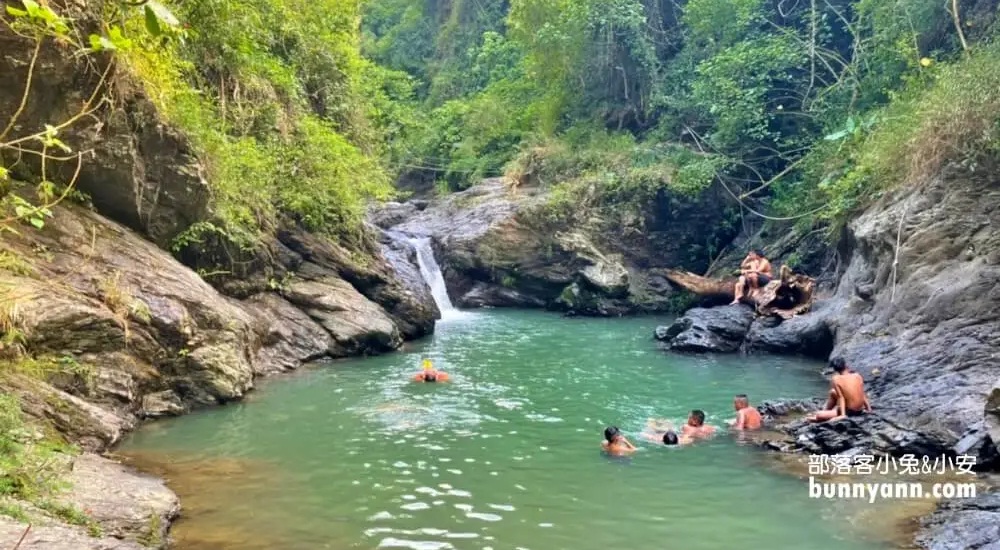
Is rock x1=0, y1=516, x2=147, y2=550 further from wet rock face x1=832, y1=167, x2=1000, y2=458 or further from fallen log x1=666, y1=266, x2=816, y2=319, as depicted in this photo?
fallen log x1=666, y1=266, x2=816, y2=319

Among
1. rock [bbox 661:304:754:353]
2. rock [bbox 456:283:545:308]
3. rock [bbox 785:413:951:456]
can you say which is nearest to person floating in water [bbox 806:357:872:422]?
rock [bbox 785:413:951:456]

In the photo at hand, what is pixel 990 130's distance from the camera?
36.4 ft

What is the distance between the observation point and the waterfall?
21.3 m

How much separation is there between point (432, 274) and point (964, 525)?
1716 cm

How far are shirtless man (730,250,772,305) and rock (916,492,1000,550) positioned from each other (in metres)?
11.2

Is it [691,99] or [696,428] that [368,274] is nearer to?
[696,428]

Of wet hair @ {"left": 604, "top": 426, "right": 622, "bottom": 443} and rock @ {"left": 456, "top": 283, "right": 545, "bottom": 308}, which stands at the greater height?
rock @ {"left": 456, "top": 283, "right": 545, "bottom": 308}

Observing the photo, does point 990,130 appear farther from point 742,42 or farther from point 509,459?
point 742,42

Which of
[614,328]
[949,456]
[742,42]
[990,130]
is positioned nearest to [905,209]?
[990,130]

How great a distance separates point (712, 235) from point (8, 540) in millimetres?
20245

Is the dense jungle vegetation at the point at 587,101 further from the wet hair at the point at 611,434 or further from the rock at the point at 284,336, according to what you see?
the wet hair at the point at 611,434

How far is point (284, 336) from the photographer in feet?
42.2

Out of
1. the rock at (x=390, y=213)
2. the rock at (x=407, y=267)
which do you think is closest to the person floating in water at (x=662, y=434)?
the rock at (x=407, y=267)

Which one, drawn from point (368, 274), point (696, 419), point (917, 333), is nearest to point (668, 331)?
point (917, 333)
